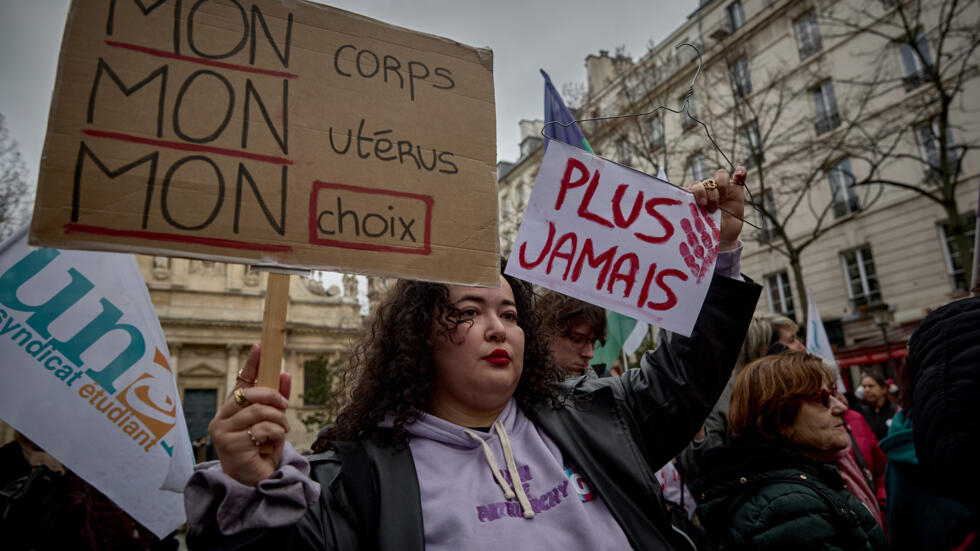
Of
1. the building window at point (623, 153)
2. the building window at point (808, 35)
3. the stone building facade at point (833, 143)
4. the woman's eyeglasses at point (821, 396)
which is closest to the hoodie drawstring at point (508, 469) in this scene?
the woman's eyeglasses at point (821, 396)

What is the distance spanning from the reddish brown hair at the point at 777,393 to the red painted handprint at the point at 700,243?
765 mm

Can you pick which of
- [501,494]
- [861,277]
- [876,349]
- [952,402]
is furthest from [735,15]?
[501,494]

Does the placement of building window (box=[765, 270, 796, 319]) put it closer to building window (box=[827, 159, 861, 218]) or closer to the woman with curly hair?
building window (box=[827, 159, 861, 218])

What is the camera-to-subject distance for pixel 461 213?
1.64 metres

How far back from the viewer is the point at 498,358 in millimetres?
1785

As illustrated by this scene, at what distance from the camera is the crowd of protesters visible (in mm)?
1361

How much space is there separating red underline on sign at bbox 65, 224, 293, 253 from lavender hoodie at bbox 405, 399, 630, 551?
2.23ft

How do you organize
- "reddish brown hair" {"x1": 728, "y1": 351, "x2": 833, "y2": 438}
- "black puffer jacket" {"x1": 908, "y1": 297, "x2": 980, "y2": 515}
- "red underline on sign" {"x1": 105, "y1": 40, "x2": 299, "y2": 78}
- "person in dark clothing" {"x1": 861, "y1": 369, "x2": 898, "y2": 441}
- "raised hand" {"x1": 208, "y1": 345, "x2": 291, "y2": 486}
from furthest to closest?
"person in dark clothing" {"x1": 861, "y1": 369, "x2": 898, "y2": 441}, "reddish brown hair" {"x1": 728, "y1": 351, "x2": 833, "y2": 438}, "black puffer jacket" {"x1": 908, "y1": 297, "x2": 980, "y2": 515}, "red underline on sign" {"x1": 105, "y1": 40, "x2": 299, "y2": 78}, "raised hand" {"x1": 208, "y1": 345, "x2": 291, "y2": 486}

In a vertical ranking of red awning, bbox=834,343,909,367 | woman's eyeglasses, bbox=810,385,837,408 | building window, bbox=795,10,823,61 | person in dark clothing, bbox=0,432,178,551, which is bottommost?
person in dark clothing, bbox=0,432,178,551

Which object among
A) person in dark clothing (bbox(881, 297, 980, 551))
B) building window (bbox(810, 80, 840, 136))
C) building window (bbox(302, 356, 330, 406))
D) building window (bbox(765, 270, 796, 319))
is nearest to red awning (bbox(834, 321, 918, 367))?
building window (bbox(765, 270, 796, 319))

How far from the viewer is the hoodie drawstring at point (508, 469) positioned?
5.19 feet

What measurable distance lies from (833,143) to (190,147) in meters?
17.1

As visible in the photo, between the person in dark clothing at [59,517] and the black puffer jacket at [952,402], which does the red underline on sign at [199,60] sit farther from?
the person in dark clothing at [59,517]

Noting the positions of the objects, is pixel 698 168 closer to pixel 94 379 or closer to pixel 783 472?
pixel 783 472
